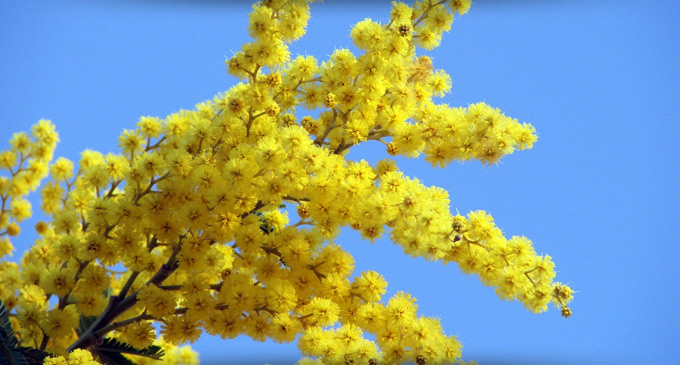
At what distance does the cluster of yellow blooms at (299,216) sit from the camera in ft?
5.65

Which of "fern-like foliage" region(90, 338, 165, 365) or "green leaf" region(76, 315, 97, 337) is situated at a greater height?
"green leaf" region(76, 315, 97, 337)

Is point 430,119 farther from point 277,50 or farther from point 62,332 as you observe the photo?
point 62,332

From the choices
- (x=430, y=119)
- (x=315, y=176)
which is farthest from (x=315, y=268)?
(x=430, y=119)

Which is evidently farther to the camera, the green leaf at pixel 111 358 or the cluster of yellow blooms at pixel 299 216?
the green leaf at pixel 111 358

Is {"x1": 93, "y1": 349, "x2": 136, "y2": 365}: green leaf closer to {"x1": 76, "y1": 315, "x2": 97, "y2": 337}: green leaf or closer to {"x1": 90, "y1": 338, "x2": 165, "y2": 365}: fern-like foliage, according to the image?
{"x1": 90, "y1": 338, "x2": 165, "y2": 365}: fern-like foliage

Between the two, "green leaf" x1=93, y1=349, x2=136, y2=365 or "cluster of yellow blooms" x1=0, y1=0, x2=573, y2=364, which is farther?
"green leaf" x1=93, y1=349, x2=136, y2=365

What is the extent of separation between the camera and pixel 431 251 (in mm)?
1667

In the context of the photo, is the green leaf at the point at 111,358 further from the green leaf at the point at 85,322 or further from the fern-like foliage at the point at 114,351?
the green leaf at the point at 85,322

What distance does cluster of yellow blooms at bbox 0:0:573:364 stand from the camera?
1723mm

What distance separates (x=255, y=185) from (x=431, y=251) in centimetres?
49

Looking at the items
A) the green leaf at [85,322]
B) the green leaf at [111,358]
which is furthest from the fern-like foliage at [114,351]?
the green leaf at [85,322]

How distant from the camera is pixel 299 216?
76.9 inches

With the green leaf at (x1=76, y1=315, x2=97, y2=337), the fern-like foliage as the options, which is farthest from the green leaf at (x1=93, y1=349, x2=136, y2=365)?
the green leaf at (x1=76, y1=315, x2=97, y2=337)

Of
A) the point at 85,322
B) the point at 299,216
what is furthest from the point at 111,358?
the point at 299,216
